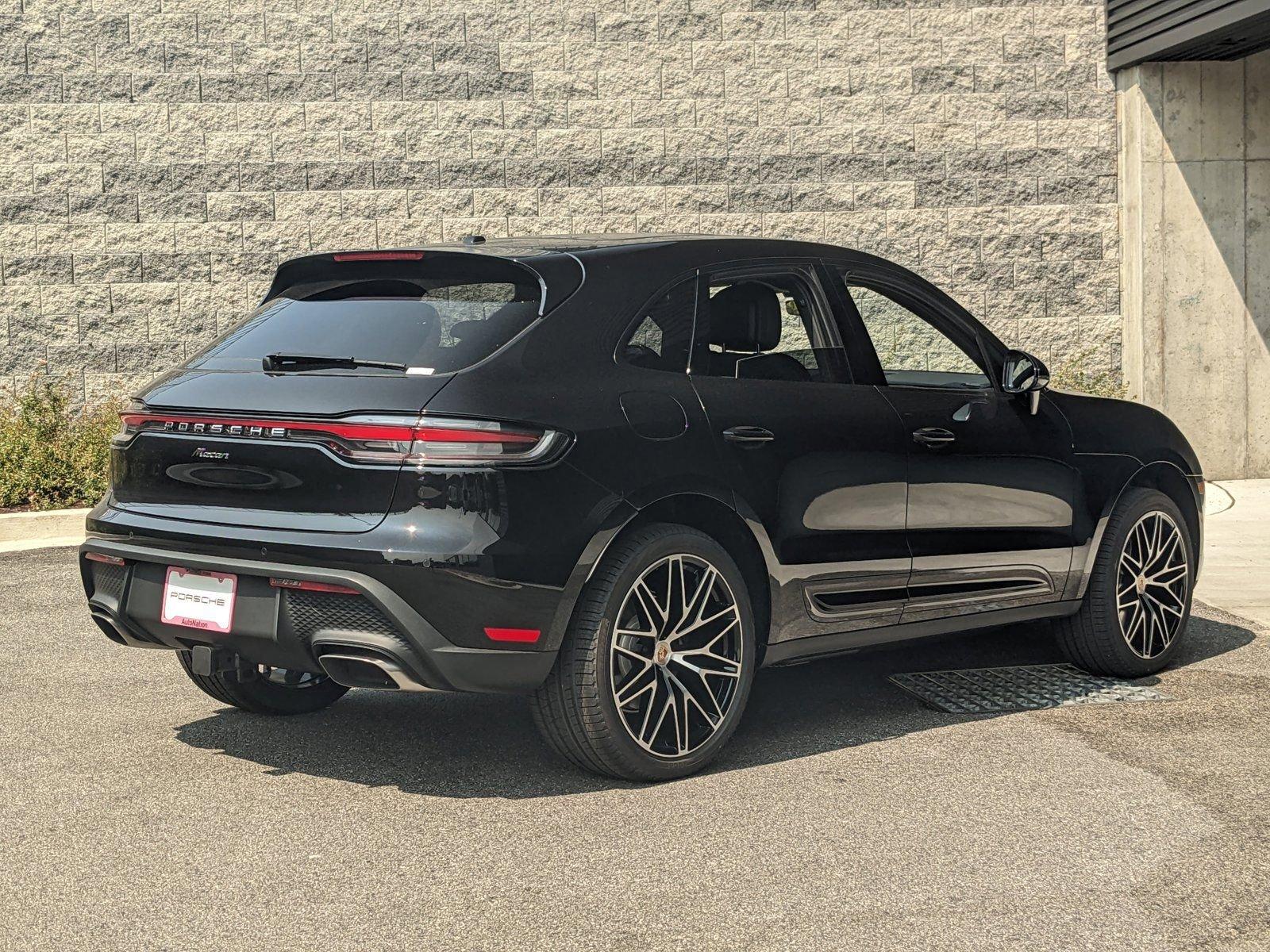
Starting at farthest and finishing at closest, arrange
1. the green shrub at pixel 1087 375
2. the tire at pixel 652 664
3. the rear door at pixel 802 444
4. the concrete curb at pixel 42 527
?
1. the green shrub at pixel 1087 375
2. the concrete curb at pixel 42 527
3. the rear door at pixel 802 444
4. the tire at pixel 652 664

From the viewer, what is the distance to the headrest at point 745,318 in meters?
5.47

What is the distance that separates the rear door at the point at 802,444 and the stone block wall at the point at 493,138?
7984mm

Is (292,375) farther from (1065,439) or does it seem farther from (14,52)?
(14,52)

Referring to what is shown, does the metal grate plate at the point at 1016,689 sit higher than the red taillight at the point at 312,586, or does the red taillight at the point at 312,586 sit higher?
the red taillight at the point at 312,586

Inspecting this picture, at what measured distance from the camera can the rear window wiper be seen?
483 centimetres

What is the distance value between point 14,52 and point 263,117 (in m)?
2.08

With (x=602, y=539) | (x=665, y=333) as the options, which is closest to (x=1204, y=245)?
(x=665, y=333)

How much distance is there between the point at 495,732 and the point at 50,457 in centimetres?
715

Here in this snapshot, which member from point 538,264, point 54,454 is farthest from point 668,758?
point 54,454

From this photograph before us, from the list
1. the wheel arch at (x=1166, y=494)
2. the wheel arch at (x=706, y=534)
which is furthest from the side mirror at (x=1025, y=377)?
the wheel arch at (x=706, y=534)

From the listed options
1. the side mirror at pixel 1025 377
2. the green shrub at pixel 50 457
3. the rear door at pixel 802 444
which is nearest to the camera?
the rear door at pixel 802 444

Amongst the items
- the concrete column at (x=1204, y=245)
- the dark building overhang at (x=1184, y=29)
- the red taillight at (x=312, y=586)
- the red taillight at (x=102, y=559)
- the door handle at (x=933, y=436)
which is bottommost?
the red taillight at (x=312, y=586)

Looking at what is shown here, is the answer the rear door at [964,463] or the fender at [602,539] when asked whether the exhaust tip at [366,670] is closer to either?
the fender at [602,539]

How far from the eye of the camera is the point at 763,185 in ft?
44.8
